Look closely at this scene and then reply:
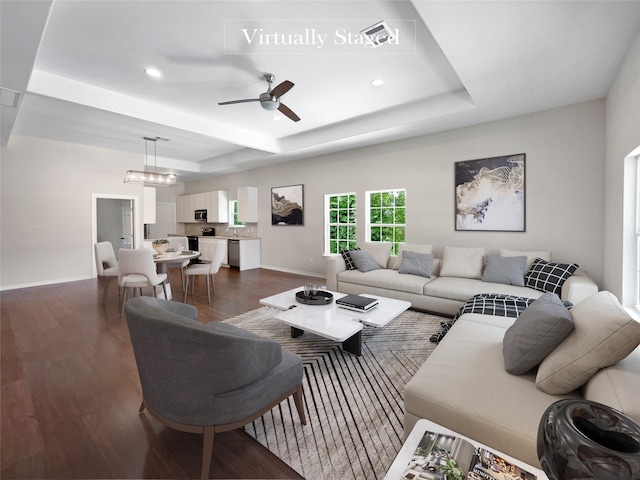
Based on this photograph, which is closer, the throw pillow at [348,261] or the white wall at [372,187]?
the white wall at [372,187]

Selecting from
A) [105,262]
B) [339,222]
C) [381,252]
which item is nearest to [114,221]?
[105,262]

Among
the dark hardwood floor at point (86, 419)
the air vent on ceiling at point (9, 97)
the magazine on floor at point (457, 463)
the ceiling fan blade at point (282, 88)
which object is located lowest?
the dark hardwood floor at point (86, 419)

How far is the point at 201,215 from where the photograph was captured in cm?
870

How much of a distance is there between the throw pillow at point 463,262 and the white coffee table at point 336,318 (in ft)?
4.81

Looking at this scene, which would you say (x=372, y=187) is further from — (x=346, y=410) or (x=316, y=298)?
(x=346, y=410)

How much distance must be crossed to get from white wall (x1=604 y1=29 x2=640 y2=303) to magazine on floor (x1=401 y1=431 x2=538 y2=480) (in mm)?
2767

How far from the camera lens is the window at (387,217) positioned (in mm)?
5168

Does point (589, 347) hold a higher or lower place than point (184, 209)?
lower

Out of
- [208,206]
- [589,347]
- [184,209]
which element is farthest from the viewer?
[184,209]

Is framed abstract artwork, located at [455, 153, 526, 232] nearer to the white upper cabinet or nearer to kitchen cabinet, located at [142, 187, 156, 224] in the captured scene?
the white upper cabinet

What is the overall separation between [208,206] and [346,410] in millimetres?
7784

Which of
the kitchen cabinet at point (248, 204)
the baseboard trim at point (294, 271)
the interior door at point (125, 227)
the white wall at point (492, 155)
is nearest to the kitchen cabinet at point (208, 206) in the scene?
the kitchen cabinet at point (248, 204)

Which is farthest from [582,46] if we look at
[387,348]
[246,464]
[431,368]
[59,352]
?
[59,352]

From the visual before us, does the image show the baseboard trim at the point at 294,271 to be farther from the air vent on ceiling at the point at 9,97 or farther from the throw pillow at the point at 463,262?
the air vent on ceiling at the point at 9,97
